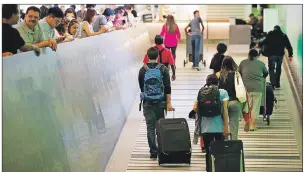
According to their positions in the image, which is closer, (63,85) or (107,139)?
(63,85)

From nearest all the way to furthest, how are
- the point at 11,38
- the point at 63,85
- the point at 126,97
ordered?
the point at 11,38 → the point at 63,85 → the point at 126,97

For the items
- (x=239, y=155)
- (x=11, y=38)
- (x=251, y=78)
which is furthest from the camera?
(x=251, y=78)

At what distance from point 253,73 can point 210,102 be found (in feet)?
9.37

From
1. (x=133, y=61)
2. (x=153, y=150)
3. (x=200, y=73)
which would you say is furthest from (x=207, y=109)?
(x=200, y=73)

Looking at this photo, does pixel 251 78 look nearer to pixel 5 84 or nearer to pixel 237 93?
pixel 237 93

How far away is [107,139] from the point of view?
8.70m

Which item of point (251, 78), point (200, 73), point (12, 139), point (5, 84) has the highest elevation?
point (5, 84)

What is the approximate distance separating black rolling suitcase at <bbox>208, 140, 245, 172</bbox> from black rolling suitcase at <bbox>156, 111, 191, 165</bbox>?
971 millimetres

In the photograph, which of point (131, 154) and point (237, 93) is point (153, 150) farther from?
point (237, 93)

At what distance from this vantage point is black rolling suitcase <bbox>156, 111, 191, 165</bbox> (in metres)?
8.22

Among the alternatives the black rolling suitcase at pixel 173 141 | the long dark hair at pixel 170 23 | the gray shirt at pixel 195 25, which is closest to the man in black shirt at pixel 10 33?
the black rolling suitcase at pixel 173 141

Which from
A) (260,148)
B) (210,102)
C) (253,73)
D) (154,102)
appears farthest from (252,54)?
(210,102)

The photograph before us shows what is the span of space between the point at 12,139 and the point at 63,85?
1760mm

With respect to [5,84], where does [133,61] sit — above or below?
below
